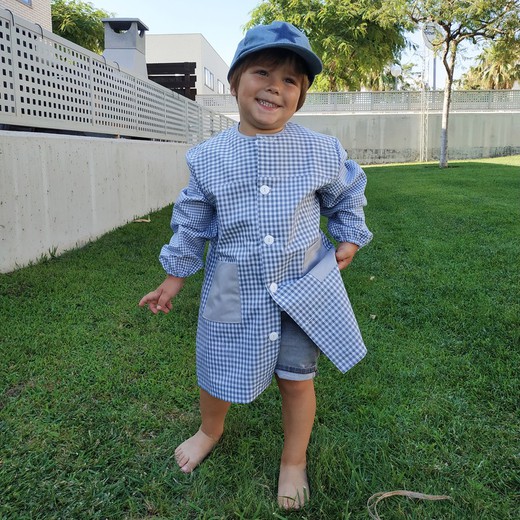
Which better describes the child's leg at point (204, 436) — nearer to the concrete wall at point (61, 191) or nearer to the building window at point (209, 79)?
the concrete wall at point (61, 191)

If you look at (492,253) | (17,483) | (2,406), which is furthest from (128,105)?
(17,483)

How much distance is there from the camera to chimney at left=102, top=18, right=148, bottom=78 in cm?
916

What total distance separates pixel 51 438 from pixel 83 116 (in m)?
3.99

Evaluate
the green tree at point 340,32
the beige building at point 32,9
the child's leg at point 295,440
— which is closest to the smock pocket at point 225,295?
the child's leg at point 295,440

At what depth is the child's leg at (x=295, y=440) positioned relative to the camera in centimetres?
159

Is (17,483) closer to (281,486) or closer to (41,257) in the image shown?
(281,486)

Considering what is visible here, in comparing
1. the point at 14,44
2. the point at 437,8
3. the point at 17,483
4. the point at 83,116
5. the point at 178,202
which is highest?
Answer: the point at 437,8

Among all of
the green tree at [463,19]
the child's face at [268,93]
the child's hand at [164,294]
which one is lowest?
the child's hand at [164,294]

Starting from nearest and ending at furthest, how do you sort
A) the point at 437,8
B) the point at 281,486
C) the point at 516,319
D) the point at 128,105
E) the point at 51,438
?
the point at 281,486 < the point at 51,438 < the point at 516,319 < the point at 128,105 < the point at 437,8

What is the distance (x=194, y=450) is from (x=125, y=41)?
886cm

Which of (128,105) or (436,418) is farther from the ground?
(128,105)

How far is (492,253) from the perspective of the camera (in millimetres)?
4254

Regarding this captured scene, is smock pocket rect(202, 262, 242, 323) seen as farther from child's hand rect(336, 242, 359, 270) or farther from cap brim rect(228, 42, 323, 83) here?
cap brim rect(228, 42, 323, 83)

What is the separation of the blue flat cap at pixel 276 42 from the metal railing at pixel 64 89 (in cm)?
287
